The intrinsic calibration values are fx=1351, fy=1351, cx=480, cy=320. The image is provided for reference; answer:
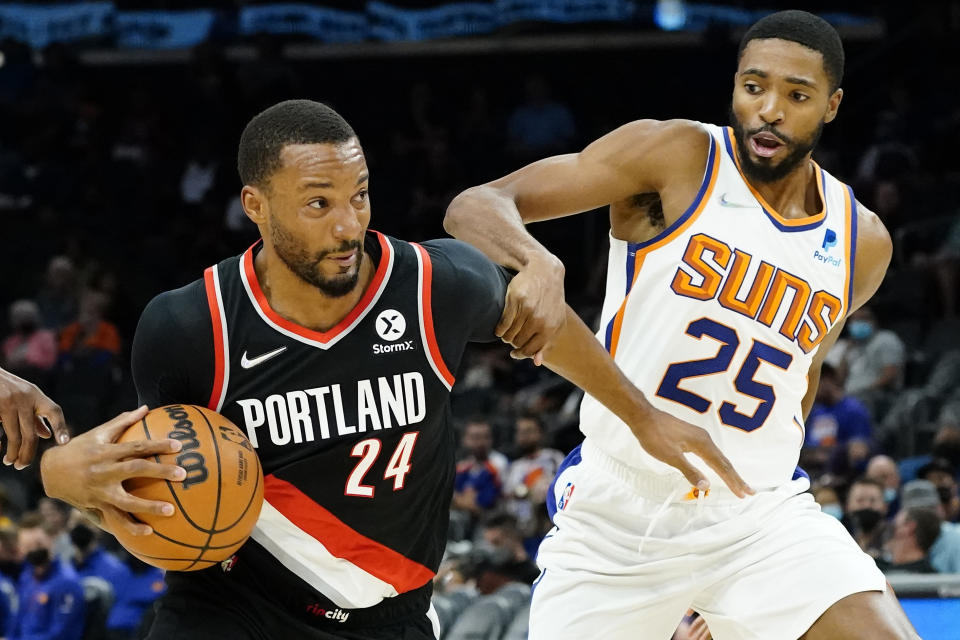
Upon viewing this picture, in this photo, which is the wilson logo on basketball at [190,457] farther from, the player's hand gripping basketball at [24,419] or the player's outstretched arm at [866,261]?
the player's outstretched arm at [866,261]

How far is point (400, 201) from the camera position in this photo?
16688mm

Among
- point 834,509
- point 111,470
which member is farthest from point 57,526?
point 111,470

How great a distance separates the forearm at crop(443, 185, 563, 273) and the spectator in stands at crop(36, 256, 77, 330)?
12.0m

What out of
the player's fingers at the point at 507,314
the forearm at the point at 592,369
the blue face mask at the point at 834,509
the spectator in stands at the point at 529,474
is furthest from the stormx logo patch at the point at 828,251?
the spectator in stands at the point at 529,474

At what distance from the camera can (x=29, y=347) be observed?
1460cm

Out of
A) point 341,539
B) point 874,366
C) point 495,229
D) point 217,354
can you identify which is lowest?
point 874,366

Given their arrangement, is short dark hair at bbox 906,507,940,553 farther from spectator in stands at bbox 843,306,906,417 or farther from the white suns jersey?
the white suns jersey

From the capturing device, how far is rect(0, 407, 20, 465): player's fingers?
3545 mm

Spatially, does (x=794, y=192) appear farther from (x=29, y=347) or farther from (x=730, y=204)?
(x=29, y=347)

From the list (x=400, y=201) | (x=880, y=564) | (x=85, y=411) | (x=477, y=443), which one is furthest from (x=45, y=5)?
(x=880, y=564)

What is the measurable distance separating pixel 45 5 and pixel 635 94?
7.83 m

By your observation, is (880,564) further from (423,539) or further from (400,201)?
(400,201)

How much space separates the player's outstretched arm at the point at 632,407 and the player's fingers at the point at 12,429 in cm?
148

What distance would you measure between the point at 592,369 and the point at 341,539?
0.88 m
